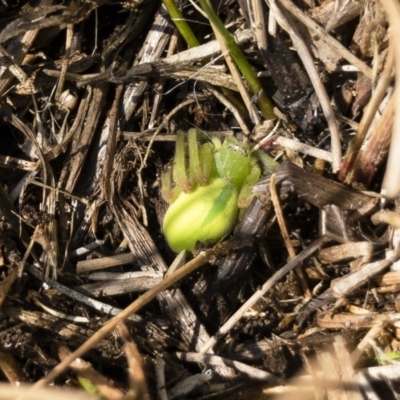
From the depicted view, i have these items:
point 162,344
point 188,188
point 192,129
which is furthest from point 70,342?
point 192,129

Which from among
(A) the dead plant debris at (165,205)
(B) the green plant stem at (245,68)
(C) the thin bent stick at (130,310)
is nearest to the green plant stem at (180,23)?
(A) the dead plant debris at (165,205)

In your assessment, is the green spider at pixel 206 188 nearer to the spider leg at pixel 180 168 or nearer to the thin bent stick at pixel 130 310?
the spider leg at pixel 180 168


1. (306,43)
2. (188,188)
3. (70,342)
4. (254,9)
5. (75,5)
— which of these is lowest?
(70,342)

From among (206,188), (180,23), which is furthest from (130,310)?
(180,23)

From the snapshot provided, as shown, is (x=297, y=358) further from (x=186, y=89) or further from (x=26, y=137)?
(x=26, y=137)

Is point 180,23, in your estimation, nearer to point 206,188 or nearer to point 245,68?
point 245,68
